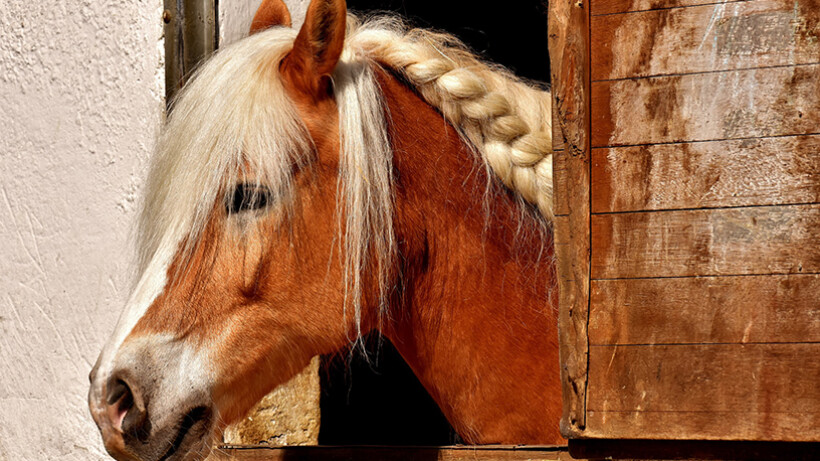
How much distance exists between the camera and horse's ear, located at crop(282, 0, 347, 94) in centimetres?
146

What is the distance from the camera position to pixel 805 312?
104cm

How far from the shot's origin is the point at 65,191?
2246 mm

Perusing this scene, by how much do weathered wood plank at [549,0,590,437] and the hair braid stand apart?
1.55 ft

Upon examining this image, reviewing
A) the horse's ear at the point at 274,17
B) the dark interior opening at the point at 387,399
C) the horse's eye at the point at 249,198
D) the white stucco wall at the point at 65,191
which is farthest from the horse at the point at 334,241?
the dark interior opening at the point at 387,399

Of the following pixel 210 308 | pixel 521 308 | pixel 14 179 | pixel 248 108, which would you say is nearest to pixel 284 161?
pixel 248 108

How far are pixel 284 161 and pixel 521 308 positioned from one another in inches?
22.0

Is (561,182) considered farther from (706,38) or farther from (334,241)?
(334,241)

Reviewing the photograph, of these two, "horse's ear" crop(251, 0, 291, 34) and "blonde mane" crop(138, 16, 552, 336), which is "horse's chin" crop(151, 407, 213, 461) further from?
"horse's ear" crop(251, 0, 291, 34)

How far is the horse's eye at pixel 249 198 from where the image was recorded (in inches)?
58.7

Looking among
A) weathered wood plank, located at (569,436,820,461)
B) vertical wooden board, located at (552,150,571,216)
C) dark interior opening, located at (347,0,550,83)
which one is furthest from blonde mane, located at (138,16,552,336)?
dark interior opening, located at (347,0,550,83)

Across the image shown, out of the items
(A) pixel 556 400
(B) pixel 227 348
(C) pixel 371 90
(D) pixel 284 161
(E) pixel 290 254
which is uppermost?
(C) pixel 371 90

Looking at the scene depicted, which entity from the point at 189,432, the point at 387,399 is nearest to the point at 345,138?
the point at 189,432

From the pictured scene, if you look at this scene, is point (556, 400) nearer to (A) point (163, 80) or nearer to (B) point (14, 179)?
(A) point (163, 80)

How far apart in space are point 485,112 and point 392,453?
0.70m
